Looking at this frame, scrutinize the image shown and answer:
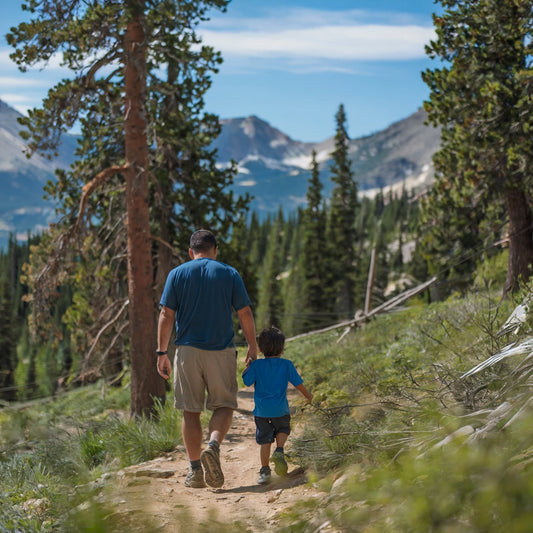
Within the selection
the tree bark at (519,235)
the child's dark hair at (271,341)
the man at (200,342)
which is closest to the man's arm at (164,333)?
the man at (200,342)

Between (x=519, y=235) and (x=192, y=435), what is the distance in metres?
9.21

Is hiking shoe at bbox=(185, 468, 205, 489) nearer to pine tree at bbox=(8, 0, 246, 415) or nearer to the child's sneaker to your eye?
the child's sneaker

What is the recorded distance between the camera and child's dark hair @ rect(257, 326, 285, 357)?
5352 millimetres

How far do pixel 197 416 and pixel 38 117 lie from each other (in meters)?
7.41

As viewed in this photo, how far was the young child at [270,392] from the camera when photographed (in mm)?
5250

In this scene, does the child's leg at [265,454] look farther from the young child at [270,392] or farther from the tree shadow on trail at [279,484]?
the tree shadow on trail at [279,484]

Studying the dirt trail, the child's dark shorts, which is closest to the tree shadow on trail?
the dirt trail

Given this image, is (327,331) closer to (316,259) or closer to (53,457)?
(53,457)

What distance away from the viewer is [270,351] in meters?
5.39

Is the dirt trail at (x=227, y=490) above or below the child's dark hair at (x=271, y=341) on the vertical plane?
below

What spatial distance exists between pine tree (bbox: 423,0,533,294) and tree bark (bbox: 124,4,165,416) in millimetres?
6124

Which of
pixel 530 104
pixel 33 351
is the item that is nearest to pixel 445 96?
pixel 530 104

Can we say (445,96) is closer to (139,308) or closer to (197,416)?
(139,308)

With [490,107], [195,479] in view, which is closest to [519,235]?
[490,107]
